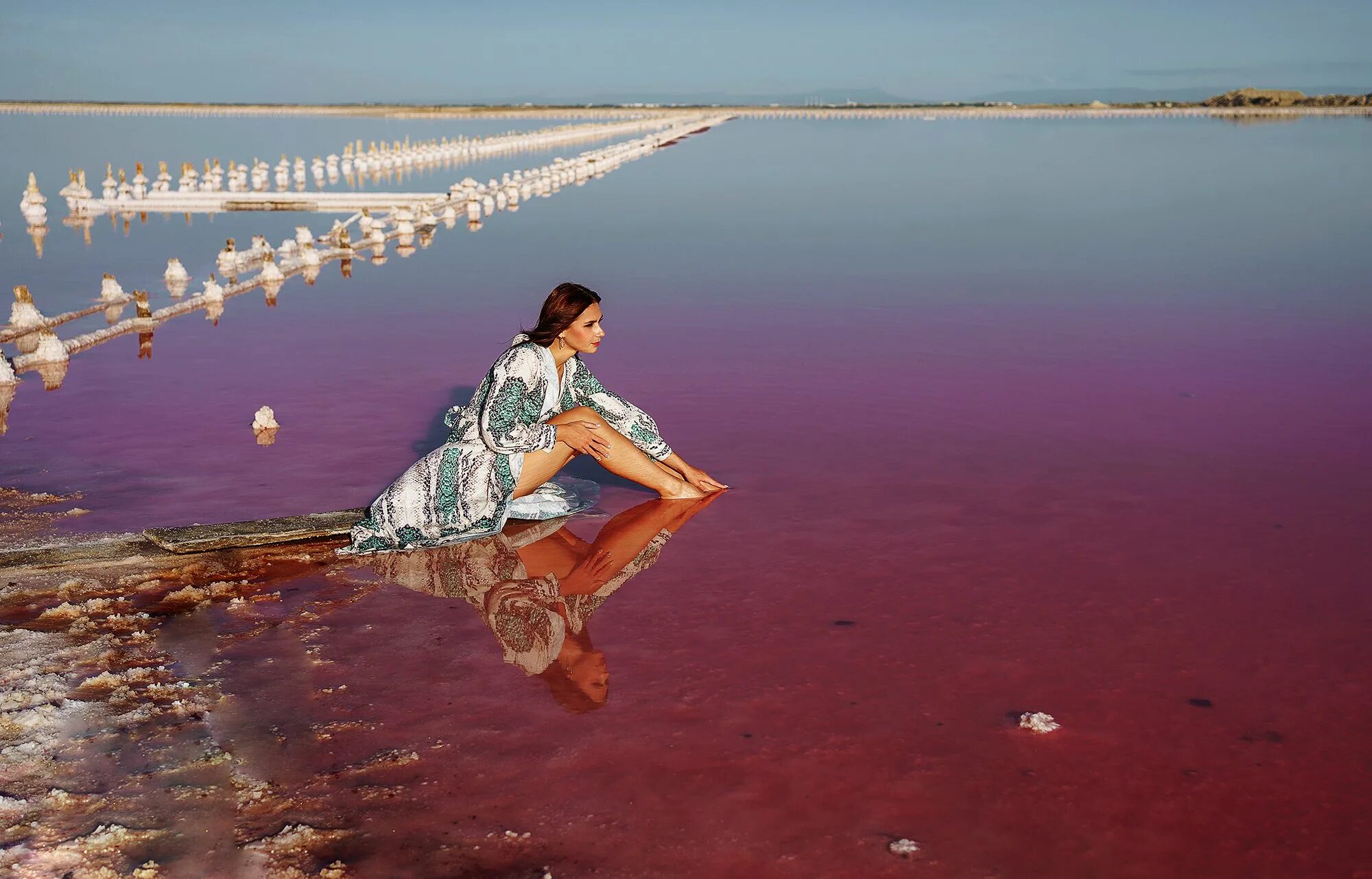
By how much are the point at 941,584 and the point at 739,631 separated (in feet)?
3.05

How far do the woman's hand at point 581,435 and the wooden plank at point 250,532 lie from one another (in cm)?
96

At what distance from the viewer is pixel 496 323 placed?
1223 centimetres

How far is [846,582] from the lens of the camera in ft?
17.8

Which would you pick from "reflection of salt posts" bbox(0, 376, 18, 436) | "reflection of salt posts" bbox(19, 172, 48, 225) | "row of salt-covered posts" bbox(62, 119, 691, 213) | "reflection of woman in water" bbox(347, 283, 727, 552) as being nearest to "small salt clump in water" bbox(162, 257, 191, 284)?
"reflection of salt posts" bbox(0, 376, 18, 436)

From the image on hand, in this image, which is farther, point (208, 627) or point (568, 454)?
point (568, 454)

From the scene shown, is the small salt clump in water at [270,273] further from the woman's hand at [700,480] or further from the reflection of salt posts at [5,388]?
the woman's hand at [700,480]

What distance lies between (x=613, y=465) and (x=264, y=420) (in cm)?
269

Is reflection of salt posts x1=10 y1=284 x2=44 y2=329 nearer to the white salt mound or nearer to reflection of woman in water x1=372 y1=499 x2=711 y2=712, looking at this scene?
reflection of woman in water x1=372 y1=499 x2=711 y2=712

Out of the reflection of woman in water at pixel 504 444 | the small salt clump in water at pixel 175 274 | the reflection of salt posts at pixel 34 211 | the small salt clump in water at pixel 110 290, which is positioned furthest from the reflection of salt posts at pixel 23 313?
the reflection of salt posts at pixel 34 211

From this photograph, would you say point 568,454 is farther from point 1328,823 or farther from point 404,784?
point 1328,823

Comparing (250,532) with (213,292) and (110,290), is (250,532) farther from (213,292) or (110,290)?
(110,290)

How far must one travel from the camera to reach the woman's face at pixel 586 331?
5.70 m

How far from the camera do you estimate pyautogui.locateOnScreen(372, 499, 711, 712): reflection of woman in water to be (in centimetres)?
471

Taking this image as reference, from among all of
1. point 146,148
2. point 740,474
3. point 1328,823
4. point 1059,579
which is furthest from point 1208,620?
point 146,148
